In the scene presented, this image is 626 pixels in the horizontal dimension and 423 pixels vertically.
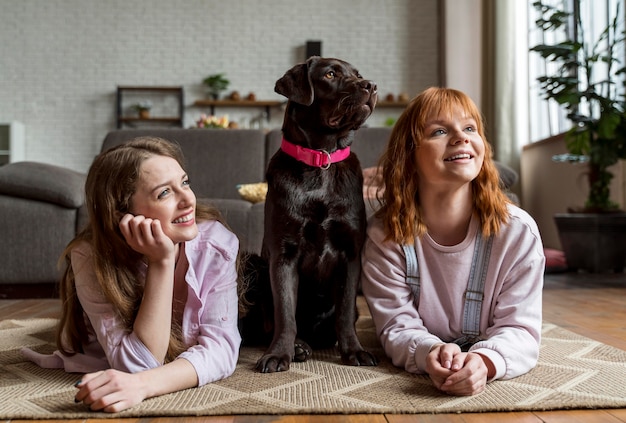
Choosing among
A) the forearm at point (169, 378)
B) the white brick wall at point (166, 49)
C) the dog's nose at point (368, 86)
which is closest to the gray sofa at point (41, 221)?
the dog's nose at point (368, 86)

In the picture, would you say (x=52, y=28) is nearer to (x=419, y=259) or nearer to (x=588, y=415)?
(x=419, y=259)

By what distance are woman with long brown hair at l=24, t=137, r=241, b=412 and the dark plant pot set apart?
297 centimetres

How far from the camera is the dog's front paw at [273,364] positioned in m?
1.42

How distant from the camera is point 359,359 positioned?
1504 millimetres

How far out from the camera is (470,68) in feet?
21.5

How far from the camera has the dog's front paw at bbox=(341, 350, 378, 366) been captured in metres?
1.49

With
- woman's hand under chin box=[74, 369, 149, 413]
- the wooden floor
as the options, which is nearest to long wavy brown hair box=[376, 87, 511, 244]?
the wooden floor

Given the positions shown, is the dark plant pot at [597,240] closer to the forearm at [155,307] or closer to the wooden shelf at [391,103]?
the forearm at [155,307]

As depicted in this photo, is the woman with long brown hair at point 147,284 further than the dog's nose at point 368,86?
No

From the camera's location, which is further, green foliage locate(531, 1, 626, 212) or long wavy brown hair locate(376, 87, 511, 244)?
green foliage locate(531, 1, 626, 212)

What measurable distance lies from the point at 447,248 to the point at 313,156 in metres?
0.40

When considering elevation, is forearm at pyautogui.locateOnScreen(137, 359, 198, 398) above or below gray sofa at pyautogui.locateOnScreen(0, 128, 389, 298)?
below

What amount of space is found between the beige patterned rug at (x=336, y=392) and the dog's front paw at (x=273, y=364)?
2 centimetres

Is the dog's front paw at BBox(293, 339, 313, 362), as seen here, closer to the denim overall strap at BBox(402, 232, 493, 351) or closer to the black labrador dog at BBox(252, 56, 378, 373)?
the black labrador dog at BBox(252, 56, 378, 373)
